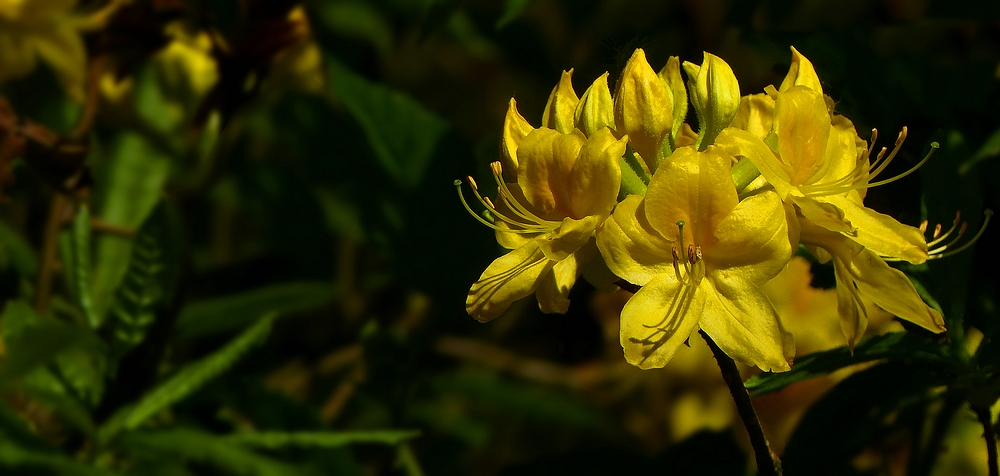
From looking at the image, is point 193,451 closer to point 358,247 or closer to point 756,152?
point 756,152

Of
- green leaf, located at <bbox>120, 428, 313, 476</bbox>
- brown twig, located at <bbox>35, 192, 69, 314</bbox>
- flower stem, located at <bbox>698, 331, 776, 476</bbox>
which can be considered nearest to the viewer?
flower stem, located at <bbox>698, 331, 776, 476</bbox>

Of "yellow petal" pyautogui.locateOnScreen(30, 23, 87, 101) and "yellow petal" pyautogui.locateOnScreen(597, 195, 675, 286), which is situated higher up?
"yellow petal" pyautogui.locateOnScreen(597, 195, 675, 286)

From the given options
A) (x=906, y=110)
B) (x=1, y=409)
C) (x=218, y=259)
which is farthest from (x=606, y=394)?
(x=1, y=409)

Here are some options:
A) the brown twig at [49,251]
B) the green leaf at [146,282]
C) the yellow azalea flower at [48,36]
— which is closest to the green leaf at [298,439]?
the green leaf at [146,282]

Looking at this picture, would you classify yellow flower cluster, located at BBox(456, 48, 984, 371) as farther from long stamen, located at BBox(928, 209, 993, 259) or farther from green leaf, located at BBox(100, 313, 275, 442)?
green leaf, located at BBox(100, 313, 275, 442)

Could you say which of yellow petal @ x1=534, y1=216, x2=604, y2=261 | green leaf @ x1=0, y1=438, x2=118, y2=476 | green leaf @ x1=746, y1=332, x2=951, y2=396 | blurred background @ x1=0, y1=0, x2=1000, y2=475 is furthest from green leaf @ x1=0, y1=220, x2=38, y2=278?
green leaf @ x1=746, y1=332, x2=951, y2=396

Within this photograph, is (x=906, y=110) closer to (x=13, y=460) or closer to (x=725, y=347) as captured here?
(x=725, y=347)

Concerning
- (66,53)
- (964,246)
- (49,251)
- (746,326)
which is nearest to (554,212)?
(746,326)
